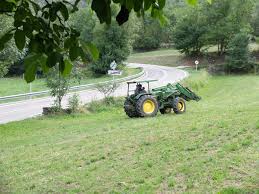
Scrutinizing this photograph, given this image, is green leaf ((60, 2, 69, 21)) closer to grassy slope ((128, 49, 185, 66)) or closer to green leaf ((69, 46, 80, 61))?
green leaf ((69, 46, 80, 61))

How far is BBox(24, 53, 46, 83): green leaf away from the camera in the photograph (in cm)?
201

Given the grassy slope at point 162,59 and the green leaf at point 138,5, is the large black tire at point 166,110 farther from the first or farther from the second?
the grassy slope at point 162,59

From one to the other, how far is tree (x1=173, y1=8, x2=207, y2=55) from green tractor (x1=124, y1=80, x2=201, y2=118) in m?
45.9

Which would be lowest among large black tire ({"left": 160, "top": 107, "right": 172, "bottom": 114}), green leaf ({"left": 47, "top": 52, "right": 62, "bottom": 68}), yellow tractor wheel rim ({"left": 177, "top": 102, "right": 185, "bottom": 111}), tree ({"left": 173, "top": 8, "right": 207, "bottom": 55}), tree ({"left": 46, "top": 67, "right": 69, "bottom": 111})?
large black tire ({"left": 160, "top": 107, "right": 172, "bottom": 114})

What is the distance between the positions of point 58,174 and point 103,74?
1813 inches

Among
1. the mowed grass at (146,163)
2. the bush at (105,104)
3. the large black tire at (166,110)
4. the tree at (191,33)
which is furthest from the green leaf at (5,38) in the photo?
the tree at (191,33)

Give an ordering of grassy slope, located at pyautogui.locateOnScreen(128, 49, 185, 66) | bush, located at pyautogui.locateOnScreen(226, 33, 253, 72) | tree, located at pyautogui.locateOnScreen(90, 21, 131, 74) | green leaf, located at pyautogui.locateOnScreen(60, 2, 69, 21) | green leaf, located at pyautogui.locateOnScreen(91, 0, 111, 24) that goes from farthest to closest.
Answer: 1. grassy slope, located at pyautogui.locateOnScreen(128, 49, 185, 66)
2. tree, located at pyautogui.locateOnScreen(90, 21, 131, 74)
3. bush, located at pyautogui.locateOnScreen(226, 33, 253, 72)
4. green leaf, located at pyautogui.locateOnScreen(60, 2, 69, 21)
5. green leaf, located at pyautogui.locateOnScreen(91, 0, 111, 24)

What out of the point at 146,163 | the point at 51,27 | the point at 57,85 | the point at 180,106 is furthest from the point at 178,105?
the point at 51,27

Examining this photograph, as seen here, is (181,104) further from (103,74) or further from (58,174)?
(103,74)

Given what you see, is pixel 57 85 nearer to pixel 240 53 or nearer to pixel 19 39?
pixel 19 39

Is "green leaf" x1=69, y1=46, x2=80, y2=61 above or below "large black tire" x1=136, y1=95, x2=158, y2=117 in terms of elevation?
above

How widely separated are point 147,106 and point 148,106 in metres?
0.04

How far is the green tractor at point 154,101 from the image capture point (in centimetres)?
1853

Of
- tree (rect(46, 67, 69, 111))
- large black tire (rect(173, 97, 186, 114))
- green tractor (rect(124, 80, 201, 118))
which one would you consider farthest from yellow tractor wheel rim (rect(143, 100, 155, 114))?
tree (rect(46, 67, 69, 111))
